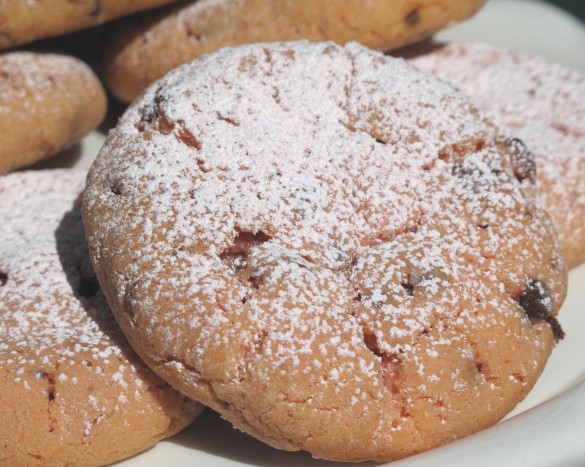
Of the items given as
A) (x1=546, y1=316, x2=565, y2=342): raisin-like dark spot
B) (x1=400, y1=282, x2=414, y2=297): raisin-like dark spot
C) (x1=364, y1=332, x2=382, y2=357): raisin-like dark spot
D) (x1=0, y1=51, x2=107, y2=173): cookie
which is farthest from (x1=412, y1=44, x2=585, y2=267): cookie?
(x1=0, y1=51, x2=107, y2=173): cookie

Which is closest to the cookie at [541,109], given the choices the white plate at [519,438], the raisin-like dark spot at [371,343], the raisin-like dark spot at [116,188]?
the white plate at [519,438]

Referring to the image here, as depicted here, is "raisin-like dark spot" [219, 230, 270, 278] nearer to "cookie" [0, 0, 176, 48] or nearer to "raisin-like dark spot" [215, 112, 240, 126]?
"raisin-like dark spot" [215, 112, 240, 126]

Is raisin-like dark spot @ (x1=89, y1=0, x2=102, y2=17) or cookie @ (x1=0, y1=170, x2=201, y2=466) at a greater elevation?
raisin-like dark spot @ (x1=89, y1=0, x2=102, y2=17)

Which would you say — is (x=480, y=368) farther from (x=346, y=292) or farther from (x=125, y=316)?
(x=125, y=316)

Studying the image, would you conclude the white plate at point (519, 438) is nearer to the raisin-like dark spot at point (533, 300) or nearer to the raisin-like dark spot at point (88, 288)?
the raisin-like dark spot at point (533, 300)

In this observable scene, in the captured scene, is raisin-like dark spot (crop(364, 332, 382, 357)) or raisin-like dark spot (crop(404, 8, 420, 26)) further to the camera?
raisin-like dark spot (crop(404, 8, 420, 26))

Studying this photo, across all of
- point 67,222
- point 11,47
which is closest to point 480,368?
point 67,222
